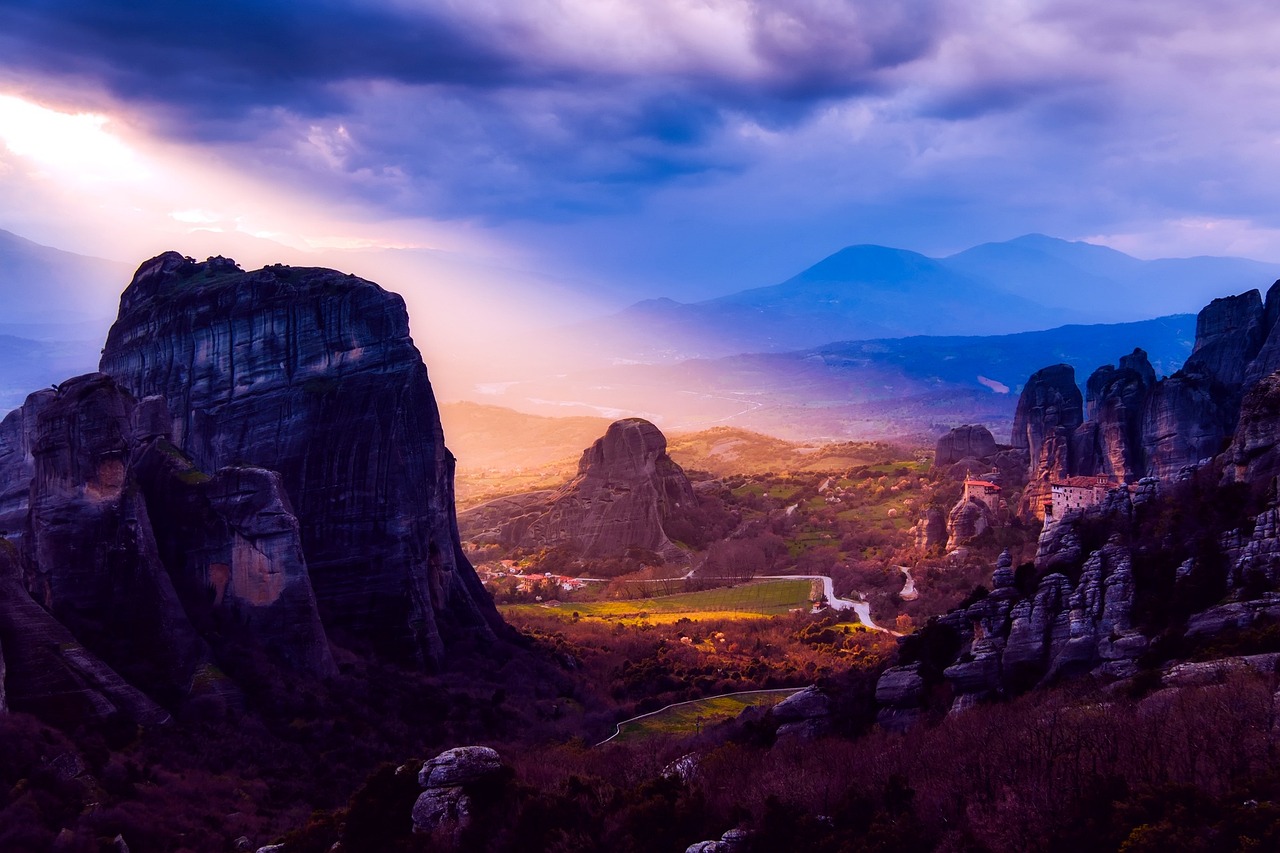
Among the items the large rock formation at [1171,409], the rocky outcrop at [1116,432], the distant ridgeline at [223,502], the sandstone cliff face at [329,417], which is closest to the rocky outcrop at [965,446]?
the large rock formation at [1171,409]

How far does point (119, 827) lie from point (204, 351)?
90.2 ft

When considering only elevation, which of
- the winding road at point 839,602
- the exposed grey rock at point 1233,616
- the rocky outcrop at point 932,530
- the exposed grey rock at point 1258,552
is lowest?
the winding road at point 839,602

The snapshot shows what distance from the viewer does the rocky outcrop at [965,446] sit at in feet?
347

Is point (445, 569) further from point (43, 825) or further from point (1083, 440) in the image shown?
point (1083, 440)

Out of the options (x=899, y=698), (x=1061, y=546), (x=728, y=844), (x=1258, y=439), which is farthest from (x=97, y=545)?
(x=1258, y=439)

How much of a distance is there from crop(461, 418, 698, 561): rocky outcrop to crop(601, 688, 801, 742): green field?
4257cm

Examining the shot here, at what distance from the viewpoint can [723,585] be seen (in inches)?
3371

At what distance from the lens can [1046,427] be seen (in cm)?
9294

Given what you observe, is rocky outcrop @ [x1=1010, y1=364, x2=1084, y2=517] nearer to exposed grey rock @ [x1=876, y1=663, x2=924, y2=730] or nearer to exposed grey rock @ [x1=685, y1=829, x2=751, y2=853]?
exposed grey rock @ [x1=876, y1=663, x2=924, y2=730]

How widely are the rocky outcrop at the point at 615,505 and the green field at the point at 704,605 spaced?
12479 mm

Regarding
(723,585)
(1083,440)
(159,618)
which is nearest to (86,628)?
(159,618)

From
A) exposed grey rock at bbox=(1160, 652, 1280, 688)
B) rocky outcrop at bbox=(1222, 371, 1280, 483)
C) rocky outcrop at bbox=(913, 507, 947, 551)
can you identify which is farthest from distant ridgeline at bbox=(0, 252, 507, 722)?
rocky outcrop at bbox=(913, 507, 947, 551)

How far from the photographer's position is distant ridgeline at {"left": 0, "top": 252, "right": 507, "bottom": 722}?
117 ft

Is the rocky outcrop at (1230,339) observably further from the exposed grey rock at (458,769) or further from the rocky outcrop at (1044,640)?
the exposed grey rock at (458,769)
